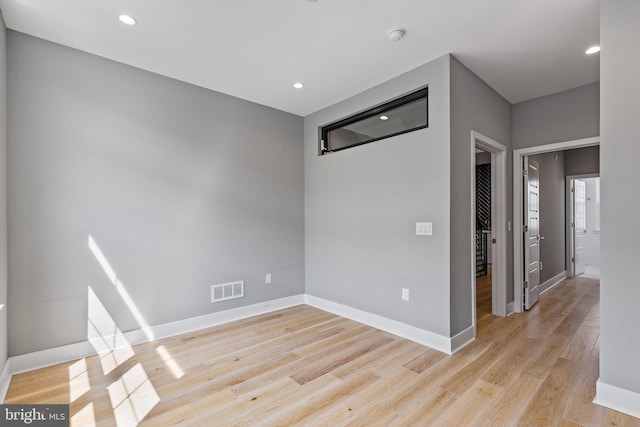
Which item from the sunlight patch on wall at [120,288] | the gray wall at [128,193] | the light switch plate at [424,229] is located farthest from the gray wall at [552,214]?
the sunlight patch on wall at [120,288]

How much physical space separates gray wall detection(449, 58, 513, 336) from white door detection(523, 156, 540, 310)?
4.37 feet

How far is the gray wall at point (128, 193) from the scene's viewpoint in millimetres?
2443

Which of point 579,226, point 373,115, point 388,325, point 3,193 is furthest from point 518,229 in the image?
point 3,193

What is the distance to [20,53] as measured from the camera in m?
2.42

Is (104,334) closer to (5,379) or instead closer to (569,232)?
(5,379)

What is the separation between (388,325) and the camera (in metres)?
3.23

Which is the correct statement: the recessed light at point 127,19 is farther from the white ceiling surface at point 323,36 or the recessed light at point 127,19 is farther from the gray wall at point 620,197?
the gray wall at point 620,197

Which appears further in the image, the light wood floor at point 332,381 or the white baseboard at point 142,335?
the white baseboard at point 142,335

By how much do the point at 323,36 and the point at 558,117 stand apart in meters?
2.97

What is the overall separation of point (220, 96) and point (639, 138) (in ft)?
12.2

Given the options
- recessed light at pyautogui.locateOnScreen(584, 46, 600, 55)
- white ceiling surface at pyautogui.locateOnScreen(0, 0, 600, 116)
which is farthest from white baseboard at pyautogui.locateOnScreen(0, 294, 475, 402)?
recessed light at pyautogui.locateOnScreen(584, 46, 600, 55)

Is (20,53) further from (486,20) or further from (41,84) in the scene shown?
(486,20)

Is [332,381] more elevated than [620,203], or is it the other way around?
[620,203]

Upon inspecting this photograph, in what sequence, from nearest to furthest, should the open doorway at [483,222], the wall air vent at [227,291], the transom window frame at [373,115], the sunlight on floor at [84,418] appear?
the sunlight on floor at [84,418]
the transom window frame at [373,115]
the wall air vent at [227,291]
the open doorway at [483,222]
